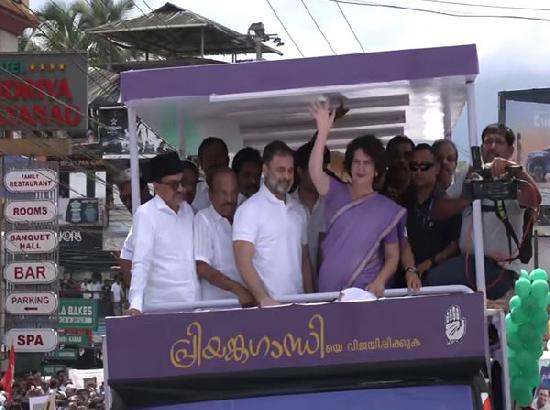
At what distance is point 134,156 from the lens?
244 inches

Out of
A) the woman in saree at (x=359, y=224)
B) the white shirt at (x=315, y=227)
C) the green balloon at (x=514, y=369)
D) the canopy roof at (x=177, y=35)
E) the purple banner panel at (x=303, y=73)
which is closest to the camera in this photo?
the purple banner panel at (x=303, y=73)

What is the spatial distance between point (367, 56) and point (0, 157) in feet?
58.2

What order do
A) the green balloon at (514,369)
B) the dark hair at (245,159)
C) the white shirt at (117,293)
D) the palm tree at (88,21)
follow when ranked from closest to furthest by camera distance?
the green balloon at (514,369) → the dark hair at (245,159) → the white shirt at (117,293) → the palm tree at (88,21)

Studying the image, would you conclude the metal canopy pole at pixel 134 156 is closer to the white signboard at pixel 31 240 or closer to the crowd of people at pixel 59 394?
the crowd of people at pixel 59 394

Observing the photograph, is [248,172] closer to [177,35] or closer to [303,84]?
[303,84]

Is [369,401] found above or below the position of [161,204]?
below

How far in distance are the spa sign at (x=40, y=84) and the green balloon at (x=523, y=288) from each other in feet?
50.7

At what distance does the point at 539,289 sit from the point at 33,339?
17304 mm

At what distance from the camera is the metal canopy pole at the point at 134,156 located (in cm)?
614

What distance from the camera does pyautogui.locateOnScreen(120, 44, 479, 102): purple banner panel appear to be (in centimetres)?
567

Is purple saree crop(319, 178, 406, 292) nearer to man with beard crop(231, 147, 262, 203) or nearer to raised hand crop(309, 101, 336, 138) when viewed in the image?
raised hand crop(309, 101, 336, 138)

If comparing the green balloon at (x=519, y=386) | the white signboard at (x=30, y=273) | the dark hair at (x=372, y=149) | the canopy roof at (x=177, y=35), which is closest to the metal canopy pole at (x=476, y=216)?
the dark hair at (x=372, y=149)

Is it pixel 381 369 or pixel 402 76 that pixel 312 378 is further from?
pixel 402 76

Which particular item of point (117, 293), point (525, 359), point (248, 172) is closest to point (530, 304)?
point (525, 359)
